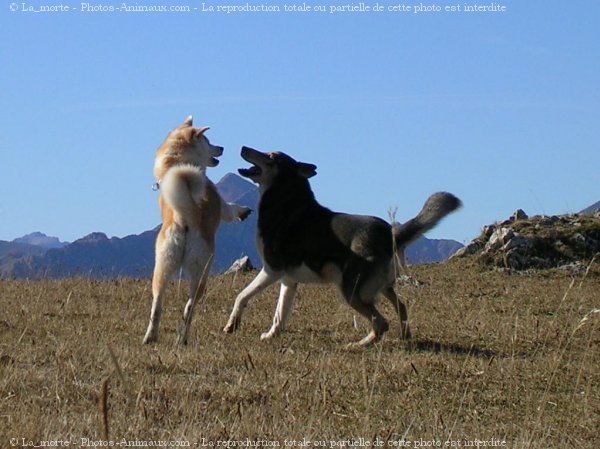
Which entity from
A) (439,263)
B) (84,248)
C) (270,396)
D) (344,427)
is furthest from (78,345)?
(84,248)

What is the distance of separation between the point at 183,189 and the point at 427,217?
205cm

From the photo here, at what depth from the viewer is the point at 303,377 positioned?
6367 mm

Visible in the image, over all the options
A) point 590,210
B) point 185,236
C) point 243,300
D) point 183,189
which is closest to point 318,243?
point 243,300

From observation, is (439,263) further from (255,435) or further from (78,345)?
(255,435)

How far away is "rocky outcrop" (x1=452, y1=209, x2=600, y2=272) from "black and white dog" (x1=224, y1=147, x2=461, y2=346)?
5021mm

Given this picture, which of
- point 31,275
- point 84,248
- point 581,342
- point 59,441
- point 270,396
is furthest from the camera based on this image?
point 84,248

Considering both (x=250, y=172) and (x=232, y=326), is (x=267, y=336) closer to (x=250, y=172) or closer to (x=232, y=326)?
(x=232, y=326)

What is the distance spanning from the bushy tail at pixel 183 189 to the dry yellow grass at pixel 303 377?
109cm

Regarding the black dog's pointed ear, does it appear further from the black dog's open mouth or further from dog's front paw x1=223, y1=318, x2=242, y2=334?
dog's front paw x1=223, y1=318, x2=242, y2=334

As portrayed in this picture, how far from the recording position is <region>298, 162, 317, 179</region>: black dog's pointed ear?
10914mm

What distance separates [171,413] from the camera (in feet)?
20.3

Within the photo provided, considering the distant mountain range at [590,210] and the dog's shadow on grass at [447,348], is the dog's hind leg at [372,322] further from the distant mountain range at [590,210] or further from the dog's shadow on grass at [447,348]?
the distant mountain range at [590,210]

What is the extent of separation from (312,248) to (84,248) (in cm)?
11614

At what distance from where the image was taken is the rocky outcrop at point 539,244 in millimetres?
14961
